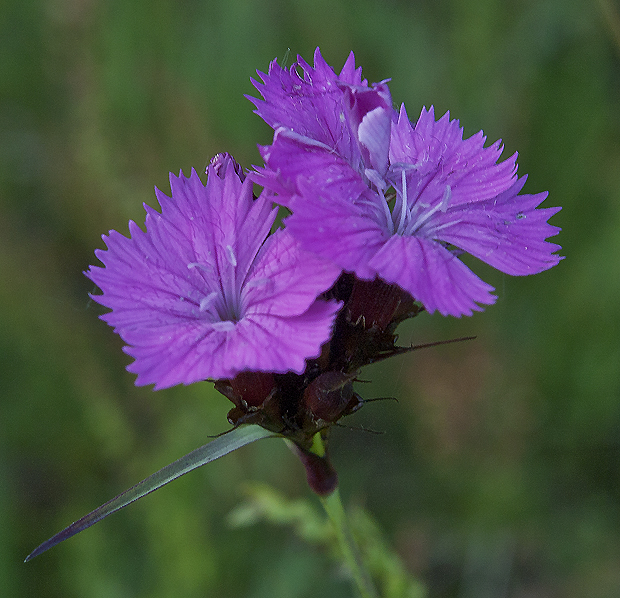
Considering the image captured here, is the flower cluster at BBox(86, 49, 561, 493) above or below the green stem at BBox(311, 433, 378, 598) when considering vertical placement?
above

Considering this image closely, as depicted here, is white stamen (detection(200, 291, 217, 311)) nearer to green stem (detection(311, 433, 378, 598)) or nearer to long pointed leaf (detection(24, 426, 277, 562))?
long pointed leaf (detection(24, 426, 277, 562))

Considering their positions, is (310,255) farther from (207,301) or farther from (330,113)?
(330,113)

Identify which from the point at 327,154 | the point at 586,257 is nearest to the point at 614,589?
the point at 586,257

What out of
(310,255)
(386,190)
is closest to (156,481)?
(310,255)

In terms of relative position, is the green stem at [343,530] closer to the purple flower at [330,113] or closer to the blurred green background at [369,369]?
the purple flower at [330,113]

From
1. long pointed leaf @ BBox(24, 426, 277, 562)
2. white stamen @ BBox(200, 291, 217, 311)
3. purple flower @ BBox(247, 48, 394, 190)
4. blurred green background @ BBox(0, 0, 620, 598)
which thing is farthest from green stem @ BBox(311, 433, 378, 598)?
blurred green background @ BBox(0, 0, 620, 598)

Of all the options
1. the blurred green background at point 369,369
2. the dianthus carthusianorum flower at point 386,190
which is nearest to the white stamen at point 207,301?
the dianthus carthusianorum flower at point 386,190

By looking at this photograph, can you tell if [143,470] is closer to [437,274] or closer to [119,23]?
[437,274]

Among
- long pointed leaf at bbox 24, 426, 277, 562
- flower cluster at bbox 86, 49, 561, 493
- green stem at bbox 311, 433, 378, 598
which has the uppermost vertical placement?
flower cluster at bbox 86, 49, 561, 493
